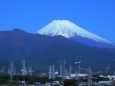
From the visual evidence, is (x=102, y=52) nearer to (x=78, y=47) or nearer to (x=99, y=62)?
(x=78, y=47)

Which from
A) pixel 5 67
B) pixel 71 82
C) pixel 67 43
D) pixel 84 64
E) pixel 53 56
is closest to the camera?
pixel 71 82

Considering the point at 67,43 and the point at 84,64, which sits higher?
the point at 67,43

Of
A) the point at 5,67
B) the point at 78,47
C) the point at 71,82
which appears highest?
the point at 78,47

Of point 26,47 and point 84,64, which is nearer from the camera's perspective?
point 84,64

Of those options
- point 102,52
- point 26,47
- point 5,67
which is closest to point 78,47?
point 102,52

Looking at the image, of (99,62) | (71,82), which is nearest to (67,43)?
(99,62)

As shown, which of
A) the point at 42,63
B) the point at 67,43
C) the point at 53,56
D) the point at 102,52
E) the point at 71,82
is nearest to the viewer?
the point at 71,82

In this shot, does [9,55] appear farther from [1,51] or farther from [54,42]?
[54,42]

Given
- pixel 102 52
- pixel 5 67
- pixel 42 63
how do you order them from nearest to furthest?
pixel 5 67, pixel 42 63, pixel 102 52

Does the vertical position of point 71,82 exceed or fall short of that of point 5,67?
it falls short
